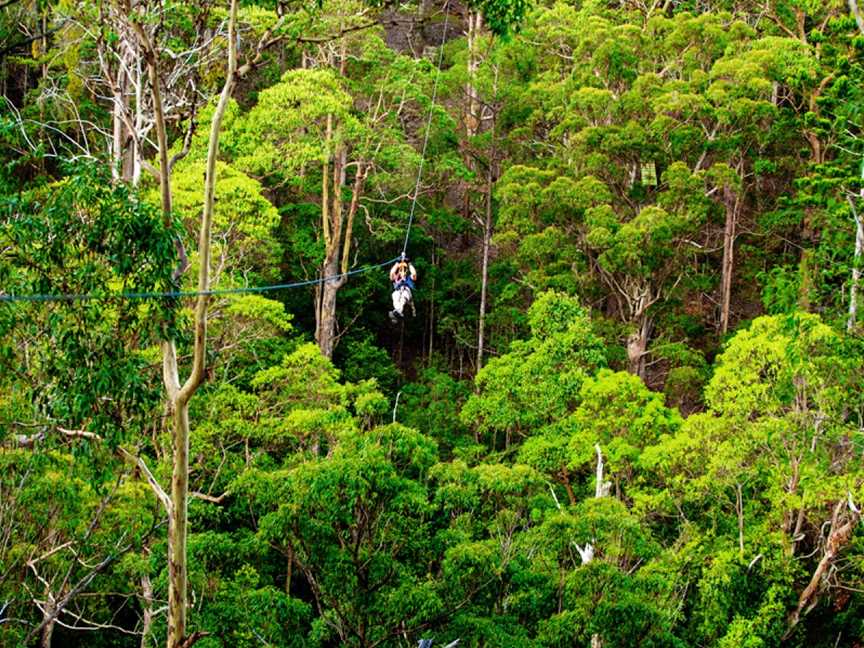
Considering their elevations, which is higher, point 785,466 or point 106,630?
point 785,466

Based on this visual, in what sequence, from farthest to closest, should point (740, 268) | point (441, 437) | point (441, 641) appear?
point (740, 268) < point (441, 437) < point (441, 641)

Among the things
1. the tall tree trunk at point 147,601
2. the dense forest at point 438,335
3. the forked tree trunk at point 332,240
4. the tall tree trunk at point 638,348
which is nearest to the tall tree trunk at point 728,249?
the dense forest at point 438,335

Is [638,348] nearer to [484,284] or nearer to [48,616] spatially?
[484,284]

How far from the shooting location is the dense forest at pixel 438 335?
9031 mm

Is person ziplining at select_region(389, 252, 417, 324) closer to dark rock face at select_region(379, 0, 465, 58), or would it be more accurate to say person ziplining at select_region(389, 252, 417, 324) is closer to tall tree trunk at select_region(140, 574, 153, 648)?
tall tree trunk at select_region(140, 574, 153, 648)

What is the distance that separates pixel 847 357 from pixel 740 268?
31.5ft

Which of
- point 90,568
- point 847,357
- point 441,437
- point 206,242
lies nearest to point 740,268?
point 441,437

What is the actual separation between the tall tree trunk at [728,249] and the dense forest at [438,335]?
0.40ft

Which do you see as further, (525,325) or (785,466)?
(525,325)

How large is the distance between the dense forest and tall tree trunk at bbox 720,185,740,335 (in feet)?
0.40

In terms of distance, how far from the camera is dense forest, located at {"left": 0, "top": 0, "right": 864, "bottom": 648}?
9.03 meters

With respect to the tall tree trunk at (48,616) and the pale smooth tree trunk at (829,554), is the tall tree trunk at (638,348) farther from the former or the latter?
the tall tree trunk at (48,616)

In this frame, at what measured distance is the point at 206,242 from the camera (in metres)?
8.58

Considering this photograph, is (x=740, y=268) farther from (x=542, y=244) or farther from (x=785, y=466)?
(x=785, y=466)
